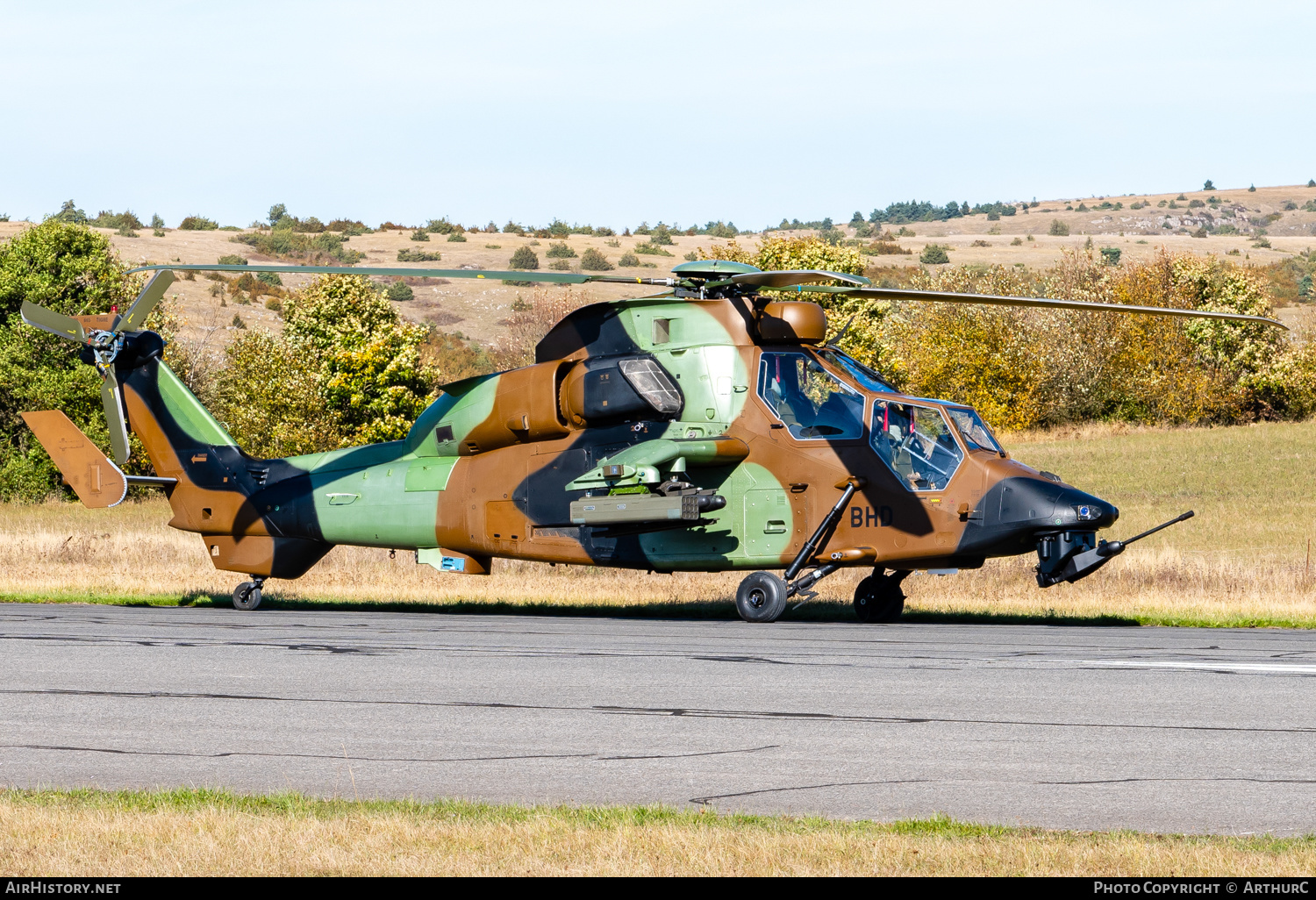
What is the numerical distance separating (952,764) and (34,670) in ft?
28.8

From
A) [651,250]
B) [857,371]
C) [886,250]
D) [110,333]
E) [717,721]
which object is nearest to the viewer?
[717,721]

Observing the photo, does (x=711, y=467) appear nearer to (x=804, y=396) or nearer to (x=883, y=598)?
(x=804, y=396)

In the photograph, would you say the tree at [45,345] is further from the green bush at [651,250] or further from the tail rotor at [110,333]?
the green bush at [651,250]

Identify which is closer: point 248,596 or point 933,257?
point 248,596

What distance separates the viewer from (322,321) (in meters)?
58.0

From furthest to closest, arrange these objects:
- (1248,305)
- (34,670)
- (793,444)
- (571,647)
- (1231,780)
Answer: (1248,305)
(793,444)
(571,647)
(34,670)
(1231,780)

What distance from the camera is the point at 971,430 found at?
17.3 meters

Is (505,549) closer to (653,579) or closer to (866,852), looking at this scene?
(653,579)

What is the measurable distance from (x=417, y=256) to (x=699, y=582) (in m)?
97.5

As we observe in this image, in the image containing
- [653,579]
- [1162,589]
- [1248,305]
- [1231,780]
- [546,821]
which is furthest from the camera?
[1248,305]

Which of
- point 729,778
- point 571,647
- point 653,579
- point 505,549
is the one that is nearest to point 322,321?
point 653,579

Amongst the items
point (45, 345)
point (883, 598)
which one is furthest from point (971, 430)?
point (45, 345)

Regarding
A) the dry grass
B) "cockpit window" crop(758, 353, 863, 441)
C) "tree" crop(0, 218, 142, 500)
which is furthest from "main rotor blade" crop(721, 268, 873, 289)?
"tree" crop(0, 218, 142, 500)

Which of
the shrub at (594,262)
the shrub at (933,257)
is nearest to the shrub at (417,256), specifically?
the shrub at (594,262)
